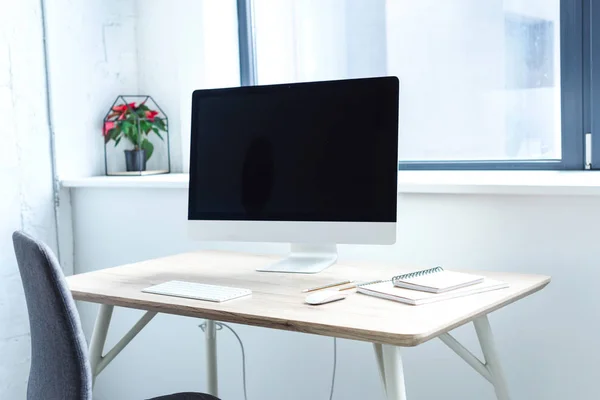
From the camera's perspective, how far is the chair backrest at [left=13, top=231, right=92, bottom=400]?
1.25 metres

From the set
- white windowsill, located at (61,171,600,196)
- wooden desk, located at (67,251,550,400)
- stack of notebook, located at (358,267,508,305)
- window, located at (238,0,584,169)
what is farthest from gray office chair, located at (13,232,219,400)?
window, located at (238,0,584,169)

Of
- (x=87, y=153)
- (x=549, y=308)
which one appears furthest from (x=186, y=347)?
(x=549, y=308)

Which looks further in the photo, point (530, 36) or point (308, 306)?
point (530, 36)

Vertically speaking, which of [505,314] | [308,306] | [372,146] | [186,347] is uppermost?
[372,146]

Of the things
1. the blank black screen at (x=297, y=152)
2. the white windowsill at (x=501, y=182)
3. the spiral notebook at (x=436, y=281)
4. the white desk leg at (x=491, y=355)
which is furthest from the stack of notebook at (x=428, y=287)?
the white windowsill at (x=501, y=182)

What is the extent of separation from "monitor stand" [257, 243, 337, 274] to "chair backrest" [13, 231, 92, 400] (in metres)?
0.73

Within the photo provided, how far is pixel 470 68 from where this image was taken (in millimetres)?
2395

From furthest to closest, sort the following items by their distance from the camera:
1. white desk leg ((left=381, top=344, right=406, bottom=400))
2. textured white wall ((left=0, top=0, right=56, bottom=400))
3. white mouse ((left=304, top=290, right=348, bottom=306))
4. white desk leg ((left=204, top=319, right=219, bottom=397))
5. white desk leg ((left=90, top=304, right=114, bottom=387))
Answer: textured white wall ((left=0, top=0, right=56, bottom=400)) → white desk leg ((left=204, top=319, right=219, bottom=397)) → white desk leg ((left=90, top=304, right=114, bottom=387)) → white mouse ((left=304, top=290, right=348, bottom=306)) → white desk leg ((left=381, top=344, right=406, bottom=400))

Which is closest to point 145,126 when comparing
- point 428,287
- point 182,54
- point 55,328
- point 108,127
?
point 108,127

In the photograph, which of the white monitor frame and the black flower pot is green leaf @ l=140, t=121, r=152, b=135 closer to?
the black flower pot

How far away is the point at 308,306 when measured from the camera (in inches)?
61.5

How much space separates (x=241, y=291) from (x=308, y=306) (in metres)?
0.20

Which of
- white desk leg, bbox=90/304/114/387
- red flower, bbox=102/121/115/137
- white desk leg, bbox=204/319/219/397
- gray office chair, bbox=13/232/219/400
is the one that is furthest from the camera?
red flower, bbox=102/121/115/137

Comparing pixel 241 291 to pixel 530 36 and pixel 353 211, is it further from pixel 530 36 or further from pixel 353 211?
pixel 530 36
